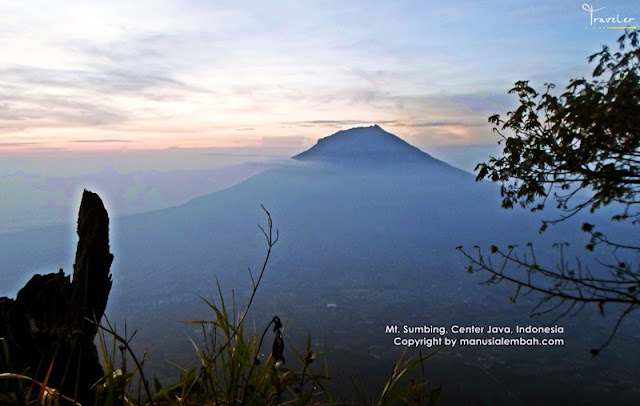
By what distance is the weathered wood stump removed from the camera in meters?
4.71

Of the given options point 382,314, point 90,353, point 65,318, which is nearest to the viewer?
point 65,318

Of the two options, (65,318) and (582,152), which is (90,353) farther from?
(582,152)

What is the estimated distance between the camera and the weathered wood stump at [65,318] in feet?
15.5

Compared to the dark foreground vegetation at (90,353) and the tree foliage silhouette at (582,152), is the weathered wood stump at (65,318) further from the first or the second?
the tree foliage silhouette at (582,152)

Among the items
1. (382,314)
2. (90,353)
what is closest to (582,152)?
(90,353)

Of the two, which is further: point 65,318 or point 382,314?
point 382,314

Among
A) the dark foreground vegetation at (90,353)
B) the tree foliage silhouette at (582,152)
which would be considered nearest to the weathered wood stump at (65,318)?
the dark foreground vegetation at (90,353)

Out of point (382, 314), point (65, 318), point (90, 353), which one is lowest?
point (382, 314)

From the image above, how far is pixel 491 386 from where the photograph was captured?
200 feet

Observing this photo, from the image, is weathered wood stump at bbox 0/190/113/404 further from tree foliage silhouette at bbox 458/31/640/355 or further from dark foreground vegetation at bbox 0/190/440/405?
tree foliage silhouette at bbox 458/31/640/355

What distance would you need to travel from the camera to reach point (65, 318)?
4.78m

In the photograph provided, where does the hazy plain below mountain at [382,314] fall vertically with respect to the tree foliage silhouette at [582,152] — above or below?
below

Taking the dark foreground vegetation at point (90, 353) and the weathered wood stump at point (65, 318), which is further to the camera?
the weathered wood stump at point (65, 318)

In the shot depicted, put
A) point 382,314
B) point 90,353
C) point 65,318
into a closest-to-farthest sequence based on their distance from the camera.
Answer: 1. point 65,318
2. point 90,353
3. point 382,314
